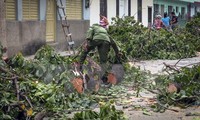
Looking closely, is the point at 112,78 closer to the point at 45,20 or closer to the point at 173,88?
the point at 173,88

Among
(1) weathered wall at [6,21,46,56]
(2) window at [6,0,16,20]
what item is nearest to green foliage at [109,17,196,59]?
(1) weathered wall at [6,21,46,56]

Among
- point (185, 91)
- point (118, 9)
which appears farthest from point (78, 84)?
point (118, 9)

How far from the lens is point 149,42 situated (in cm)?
1773

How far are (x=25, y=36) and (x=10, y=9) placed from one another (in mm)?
1257

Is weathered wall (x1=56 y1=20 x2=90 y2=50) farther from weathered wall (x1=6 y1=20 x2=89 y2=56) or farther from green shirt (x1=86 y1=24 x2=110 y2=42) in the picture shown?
green shirt (x1=86 y1=24 x2=110 y2=42)

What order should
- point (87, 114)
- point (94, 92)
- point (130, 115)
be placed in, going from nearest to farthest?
point (87, 114)
point (130, 115)
point (94, 92)

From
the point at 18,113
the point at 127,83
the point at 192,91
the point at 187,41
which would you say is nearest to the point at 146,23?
the point at 187,41

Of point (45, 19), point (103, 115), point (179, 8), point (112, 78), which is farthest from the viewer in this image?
point (179, 8)

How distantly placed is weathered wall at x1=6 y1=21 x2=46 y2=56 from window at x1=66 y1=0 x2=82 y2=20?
2654 millimetres

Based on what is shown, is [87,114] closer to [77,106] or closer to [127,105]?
[77,106]

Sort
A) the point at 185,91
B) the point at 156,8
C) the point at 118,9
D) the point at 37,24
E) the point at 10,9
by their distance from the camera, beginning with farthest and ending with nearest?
the point at 156,8 < the point at 118,9 < the point at 37,24 < the point at 10,9 < the point at 185,91

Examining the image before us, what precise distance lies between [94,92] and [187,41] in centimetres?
1089

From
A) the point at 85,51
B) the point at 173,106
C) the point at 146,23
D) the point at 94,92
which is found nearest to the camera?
the point at 173,106

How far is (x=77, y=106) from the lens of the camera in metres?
8.51
